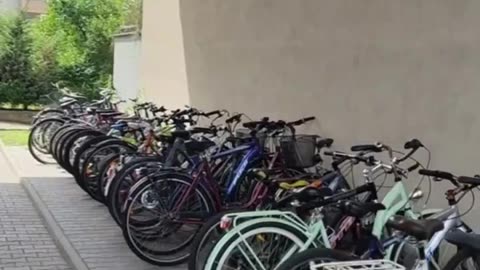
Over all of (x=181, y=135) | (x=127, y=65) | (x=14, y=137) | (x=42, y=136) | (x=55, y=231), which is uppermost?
(x=127, y=65)

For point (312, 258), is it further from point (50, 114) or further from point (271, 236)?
point (50, 114)

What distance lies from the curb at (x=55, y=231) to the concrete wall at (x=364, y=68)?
2240 mm

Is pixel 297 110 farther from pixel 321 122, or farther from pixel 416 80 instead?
pixel 416 80

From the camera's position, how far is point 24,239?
5887 millimetres

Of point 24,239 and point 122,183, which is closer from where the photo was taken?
point 122,183

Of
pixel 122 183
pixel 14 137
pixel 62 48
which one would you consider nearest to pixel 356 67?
pixel 122 183

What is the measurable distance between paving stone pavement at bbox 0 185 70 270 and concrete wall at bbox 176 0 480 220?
2.40 metres

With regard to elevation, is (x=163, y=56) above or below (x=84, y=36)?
below

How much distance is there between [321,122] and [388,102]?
973 mm

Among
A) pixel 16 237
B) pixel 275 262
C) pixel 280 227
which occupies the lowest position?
pixel 16 237

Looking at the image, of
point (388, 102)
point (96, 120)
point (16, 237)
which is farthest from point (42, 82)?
point (388, 102)

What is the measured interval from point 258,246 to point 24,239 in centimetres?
304

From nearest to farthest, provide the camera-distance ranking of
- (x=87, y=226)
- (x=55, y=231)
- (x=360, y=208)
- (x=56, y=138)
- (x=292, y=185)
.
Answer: (x=360, y=208), (x=292, y=185), (x=55, y=231), (x=87, y=226), (x=56, y=138)

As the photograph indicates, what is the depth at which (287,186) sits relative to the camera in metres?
3.98
